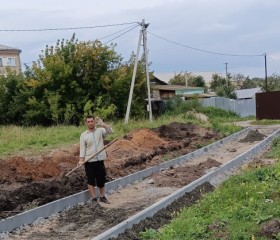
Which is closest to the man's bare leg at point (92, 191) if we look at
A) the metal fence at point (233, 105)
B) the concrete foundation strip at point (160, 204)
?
the concrete foundation strip at point (160, 204)

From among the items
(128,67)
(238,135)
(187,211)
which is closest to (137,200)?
(187,211)

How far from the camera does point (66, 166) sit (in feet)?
40.0

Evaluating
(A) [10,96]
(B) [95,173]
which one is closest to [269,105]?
(A) [10,96]

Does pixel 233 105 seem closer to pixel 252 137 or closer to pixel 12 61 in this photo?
pixel 252 137

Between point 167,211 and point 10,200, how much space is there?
2.80 m

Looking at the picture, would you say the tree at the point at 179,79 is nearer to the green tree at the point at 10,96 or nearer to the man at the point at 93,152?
the green tree at the point at 10,96

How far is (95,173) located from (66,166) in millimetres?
3411

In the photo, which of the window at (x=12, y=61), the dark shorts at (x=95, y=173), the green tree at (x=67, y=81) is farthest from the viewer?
the window at (x=12, y=61)

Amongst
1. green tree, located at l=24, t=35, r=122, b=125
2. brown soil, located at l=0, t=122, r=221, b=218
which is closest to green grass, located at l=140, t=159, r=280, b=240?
brown soil, located at l=0, t=122, r=221, b=218

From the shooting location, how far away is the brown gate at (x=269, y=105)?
107ft

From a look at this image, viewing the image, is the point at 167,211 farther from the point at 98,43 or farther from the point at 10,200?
the point at 98,43

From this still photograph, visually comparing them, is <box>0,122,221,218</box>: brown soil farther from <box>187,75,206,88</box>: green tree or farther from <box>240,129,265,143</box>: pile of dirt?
<box>187,75,206,88</box>: green tree

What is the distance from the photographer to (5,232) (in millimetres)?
7105

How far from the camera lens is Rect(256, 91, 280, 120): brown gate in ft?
107
